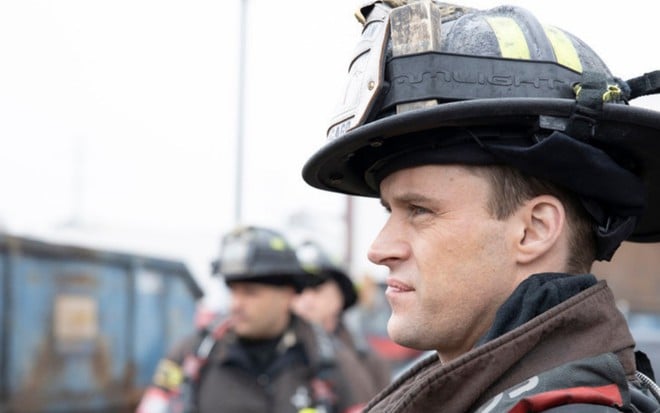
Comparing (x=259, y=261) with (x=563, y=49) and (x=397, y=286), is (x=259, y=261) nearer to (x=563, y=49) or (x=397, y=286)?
(x=397, y=286)

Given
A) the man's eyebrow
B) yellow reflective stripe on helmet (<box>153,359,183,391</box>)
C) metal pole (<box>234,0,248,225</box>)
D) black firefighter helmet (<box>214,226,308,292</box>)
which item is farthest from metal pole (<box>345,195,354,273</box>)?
the man's eyebrow

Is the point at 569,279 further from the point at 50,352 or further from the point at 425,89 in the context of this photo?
the point at 50,352

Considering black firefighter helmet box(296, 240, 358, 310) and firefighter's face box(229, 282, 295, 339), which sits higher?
black firefighter helmet box(296, 240, 358, 310)

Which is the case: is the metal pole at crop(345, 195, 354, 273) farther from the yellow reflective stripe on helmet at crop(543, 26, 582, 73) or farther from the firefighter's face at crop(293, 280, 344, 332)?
the yellow reflective stripe on helmet at crop(543, 26, 582, 73)

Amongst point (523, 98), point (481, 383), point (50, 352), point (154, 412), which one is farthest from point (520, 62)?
point (50, 352)

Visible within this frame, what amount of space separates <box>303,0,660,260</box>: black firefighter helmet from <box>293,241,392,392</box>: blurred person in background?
4.53m

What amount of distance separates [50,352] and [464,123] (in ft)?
22.1

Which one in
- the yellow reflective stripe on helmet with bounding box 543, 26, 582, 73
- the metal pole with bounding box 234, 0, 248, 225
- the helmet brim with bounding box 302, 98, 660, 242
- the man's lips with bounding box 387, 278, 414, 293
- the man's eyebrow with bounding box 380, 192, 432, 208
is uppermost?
the metal pole with bounding box 234, 0, 248, 225

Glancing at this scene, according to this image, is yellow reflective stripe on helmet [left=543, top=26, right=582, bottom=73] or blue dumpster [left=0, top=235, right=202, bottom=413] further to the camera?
blue dumpster [left=0, top=235, right=202, bottom=413]

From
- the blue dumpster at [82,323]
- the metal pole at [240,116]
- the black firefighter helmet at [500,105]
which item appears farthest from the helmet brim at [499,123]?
the metal pole at [240,116]

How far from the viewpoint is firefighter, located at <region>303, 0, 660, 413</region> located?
1659 mm

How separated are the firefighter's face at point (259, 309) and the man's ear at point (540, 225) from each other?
349cm

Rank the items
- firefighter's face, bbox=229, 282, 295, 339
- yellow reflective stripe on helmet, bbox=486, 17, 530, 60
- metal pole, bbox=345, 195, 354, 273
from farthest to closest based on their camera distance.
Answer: metal pole, bbox=345, 195, 354, 273, firefighter's face, bbox=229, 282, 295, 339, yellow reflective stripe on helmet, bbox=486, 17, 530, 60

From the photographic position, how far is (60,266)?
812 cm
